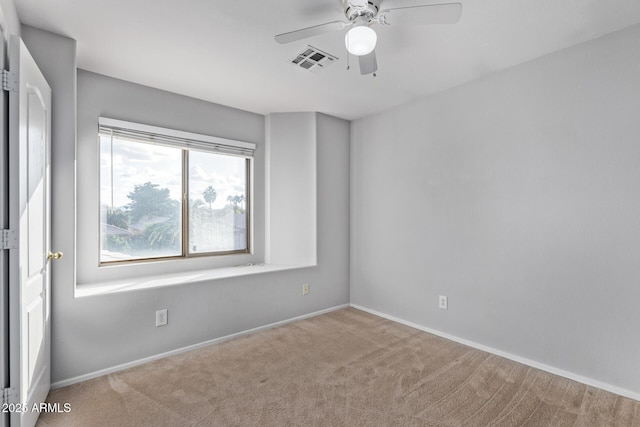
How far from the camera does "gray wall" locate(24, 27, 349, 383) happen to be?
7.16ft

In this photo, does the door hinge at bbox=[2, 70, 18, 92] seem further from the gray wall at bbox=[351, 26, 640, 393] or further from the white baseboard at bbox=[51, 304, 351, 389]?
the gray wall at bbox=[351, 26, 640, 393]

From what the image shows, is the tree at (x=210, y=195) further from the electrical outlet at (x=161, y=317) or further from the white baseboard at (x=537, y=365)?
the white baseboard at (x=537, y=365)

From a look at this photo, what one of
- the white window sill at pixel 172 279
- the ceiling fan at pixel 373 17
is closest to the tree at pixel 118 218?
the white window sill at pixel 172 279

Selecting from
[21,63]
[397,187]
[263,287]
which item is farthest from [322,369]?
[21,63]

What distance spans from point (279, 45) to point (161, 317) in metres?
2.33

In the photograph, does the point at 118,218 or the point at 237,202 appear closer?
the point at 118,218

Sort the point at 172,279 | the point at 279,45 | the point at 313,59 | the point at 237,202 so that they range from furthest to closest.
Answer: the point at 237,202, the point at 172,279, the point at 313,59, the point at 279,45

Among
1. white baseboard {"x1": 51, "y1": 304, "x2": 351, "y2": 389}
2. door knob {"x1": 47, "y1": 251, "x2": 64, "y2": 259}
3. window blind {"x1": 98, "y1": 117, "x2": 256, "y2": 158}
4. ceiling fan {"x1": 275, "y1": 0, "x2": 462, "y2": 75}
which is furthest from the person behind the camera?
window blind {"x1": 98, "y1": 117, "x2": 256, "y2": 158}

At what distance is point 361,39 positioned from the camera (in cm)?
165

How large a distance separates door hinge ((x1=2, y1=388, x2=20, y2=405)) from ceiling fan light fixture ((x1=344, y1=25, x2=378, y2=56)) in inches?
92.5

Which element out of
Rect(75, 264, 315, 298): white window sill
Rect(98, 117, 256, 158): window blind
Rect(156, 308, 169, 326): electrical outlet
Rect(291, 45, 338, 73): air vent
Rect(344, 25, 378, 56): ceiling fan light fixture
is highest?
Rect(291, 45, 338, 73): air vent

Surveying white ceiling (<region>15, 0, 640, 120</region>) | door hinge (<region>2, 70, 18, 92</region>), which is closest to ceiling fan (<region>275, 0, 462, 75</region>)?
white ceiling (<region>15, 0, 640, 120</region>)

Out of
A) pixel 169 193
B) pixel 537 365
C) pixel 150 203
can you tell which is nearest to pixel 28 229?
pixel 150 203

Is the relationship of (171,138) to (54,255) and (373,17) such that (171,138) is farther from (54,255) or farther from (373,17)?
(373,17)
